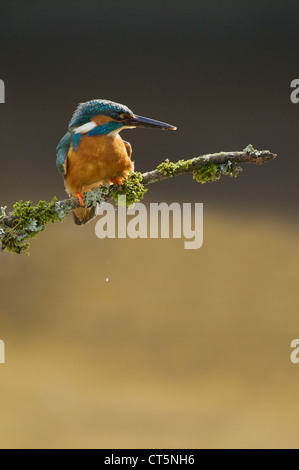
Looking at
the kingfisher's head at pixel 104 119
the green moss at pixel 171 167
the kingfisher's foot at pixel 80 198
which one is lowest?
the kingfisher's foot at pixel 80 198

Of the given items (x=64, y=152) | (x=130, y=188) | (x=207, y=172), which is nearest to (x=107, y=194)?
(x=130, y=188)

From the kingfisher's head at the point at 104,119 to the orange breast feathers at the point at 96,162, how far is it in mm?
27

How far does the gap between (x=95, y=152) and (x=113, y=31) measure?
1062 millimetres

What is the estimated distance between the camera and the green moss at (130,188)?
166cm

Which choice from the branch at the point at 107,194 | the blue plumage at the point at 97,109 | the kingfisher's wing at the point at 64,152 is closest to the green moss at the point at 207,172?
the branch at the point at 107,194

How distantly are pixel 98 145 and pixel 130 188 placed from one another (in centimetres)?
18

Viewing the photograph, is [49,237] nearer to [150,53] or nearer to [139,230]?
[139,230]

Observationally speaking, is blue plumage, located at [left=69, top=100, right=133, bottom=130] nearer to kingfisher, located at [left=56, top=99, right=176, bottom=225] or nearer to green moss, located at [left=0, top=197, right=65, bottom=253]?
kingfisher, located at [left=56, top=99, right=176, bottom=225]

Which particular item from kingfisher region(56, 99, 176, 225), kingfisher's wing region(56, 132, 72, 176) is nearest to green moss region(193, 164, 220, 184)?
kingfisher region(56, 99, 176, 225)

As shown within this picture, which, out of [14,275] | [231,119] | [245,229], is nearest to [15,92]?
[14,275]

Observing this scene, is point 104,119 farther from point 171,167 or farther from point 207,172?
point 207,172

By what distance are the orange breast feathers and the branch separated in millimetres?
34

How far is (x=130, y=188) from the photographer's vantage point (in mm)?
1654

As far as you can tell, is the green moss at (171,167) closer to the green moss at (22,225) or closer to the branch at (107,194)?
the branch at (107,194)
